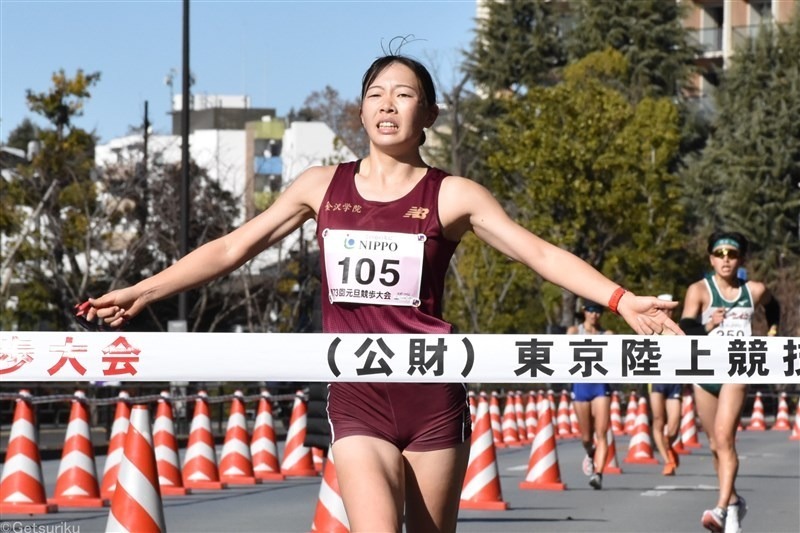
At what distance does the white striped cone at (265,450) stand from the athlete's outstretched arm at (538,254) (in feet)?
42.6

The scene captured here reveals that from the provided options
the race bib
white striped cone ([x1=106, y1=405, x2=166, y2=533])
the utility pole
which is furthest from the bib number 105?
the utility pole

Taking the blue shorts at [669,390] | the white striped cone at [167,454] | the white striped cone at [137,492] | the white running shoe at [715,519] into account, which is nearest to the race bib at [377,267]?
the white striped cone at [137,492]

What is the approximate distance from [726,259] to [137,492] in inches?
175

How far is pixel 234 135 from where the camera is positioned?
390 feet

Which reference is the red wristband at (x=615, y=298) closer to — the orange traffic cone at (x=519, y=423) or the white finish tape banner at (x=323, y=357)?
the white finish tape banner at (x=323, y=357)

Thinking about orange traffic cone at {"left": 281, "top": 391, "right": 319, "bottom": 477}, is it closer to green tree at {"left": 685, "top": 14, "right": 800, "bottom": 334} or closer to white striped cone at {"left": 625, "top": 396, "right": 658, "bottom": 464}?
white striped cone at {"left": 625, "top": 396, "right": 658, "bottom": 464}

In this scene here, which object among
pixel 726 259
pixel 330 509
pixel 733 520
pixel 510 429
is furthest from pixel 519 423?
pixel 330 509

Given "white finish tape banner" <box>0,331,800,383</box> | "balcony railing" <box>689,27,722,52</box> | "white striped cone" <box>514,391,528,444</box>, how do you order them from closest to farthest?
"white finish tape banner" <box>0,331,800,383</box>, "white striped cone" <box>514,391,528,444</box>, "balcony railing" <box>689,27,722,52</box>

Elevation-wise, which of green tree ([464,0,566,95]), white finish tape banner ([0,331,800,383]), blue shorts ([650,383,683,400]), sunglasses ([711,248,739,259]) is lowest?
blue shorts ([650,383,683,400])

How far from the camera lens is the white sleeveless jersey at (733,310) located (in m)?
12.2

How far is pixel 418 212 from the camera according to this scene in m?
5.96

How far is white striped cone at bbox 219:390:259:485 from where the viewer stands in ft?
59.6

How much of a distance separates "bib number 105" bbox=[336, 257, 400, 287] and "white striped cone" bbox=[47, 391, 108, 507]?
9024 millimetres

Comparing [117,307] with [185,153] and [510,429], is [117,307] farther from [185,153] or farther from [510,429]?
[185,153]
